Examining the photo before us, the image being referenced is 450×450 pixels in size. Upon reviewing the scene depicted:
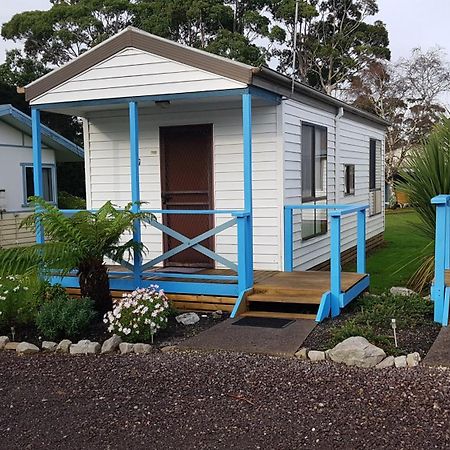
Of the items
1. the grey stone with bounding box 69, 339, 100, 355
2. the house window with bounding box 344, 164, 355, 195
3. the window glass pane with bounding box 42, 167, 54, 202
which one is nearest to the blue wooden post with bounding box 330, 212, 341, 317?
the grey stone with bounding box 69, 339, 100, 355

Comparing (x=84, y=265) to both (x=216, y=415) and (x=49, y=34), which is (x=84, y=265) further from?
(x=49, y=34)

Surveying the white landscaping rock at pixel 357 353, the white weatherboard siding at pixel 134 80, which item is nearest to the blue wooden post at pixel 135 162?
the white weatherboard siding at pixel 134 80

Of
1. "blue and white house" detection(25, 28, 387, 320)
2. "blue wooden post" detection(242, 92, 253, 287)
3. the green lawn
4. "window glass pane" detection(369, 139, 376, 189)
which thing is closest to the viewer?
"blue wooden post" detection(242, 92, 253, 287)

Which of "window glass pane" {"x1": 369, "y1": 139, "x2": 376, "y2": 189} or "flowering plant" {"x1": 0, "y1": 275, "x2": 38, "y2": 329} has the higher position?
"window glass pane" {"x1": 369, "y1": 139, "x2": 376, "y2": 189}

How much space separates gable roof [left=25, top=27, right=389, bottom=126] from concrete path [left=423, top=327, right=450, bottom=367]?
325cm

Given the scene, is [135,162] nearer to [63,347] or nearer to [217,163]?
[217,163]

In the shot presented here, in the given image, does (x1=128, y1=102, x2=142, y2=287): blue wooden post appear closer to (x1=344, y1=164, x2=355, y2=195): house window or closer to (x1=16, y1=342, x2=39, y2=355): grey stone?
(x1=16, y1=342, x2=39, y2=355): grey stone

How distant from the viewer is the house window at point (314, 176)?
8516mm

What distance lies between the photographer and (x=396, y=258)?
11.5 metres

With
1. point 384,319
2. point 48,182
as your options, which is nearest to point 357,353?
point 384,319

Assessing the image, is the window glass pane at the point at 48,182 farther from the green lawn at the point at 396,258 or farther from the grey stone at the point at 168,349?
the grey stone at the point at 168,349

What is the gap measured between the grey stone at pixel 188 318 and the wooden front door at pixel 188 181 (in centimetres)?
168

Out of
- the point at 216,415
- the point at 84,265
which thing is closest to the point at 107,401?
the point at 216,415

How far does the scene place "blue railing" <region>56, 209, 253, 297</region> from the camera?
260 inches
